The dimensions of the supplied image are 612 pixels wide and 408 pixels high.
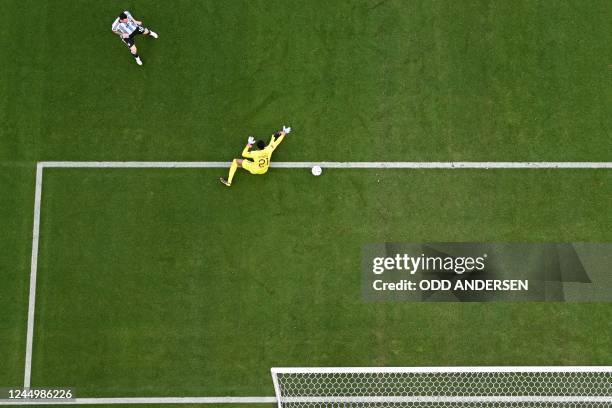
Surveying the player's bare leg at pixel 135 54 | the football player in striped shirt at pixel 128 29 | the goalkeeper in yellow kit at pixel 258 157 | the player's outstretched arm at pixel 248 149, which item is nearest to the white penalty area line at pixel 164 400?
the goalkeeper in yellow kit at pixel 258 157

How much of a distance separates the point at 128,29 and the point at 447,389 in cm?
763

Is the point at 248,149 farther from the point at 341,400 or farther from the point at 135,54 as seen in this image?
the point at 341,400

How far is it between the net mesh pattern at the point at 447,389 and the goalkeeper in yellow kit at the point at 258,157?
3.28m

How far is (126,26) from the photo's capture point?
9.23 metres

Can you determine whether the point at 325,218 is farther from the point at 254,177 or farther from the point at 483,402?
the point at 483,402

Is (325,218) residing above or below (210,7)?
below

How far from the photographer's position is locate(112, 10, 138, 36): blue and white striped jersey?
920 cm

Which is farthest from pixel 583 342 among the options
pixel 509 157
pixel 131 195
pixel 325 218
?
pixel 131 195

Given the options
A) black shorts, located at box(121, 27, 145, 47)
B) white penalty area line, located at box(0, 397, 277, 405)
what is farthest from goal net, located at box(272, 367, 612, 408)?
black shorts, located at box(121, 27, 145, 47)

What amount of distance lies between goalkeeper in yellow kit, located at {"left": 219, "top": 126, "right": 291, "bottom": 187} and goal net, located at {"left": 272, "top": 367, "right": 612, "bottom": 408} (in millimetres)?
3249

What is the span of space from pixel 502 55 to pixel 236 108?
4526 millimetres

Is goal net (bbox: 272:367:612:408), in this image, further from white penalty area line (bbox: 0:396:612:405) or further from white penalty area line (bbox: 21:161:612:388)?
white penalty area line (bbox: 21:161:612:388)

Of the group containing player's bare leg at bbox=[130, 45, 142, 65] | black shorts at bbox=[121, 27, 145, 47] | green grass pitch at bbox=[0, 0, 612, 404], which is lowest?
green grass pitch at bbox=[0, 0, 612, 404]

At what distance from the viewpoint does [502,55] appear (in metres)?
9.77
